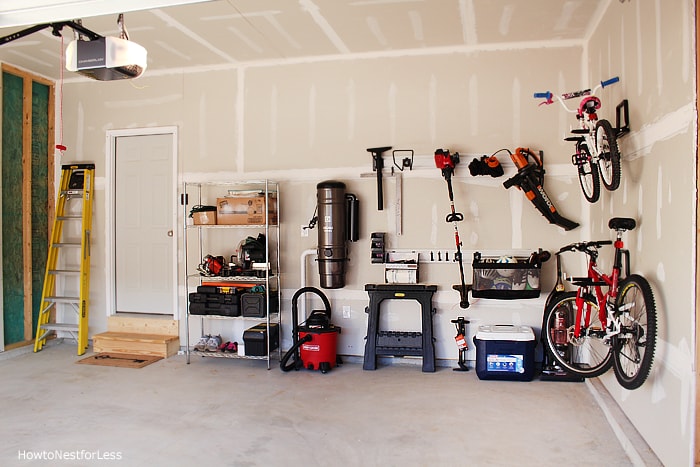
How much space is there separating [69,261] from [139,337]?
1388 millimetres

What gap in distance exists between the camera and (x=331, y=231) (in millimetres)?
4793

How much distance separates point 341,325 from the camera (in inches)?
201

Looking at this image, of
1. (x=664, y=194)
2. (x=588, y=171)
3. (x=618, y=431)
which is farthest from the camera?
(x=588, y=171)

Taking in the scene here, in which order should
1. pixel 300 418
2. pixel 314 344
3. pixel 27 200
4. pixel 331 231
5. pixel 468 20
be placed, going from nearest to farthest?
pixel 300 418
pixel 468 20
pixel 314 344
pixel 331 231
pixel 27 200

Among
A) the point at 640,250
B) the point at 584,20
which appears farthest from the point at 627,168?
the point at 584,20

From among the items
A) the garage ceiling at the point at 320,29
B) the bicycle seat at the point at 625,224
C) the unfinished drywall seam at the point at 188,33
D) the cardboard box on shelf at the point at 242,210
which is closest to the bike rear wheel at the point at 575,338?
the bicycle seat at the point at 625,224

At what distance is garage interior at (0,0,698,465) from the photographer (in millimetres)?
2885

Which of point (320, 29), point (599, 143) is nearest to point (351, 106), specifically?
point (320, 29)

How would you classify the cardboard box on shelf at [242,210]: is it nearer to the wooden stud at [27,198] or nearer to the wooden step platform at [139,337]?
the wooden step platform at [139,337]

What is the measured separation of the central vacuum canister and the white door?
1.77m

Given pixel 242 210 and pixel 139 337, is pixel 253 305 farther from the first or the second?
pixel 139 337

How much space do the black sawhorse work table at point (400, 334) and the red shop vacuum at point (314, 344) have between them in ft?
1.15

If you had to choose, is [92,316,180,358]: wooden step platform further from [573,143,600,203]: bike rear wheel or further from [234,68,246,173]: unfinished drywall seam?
[573,143,600,203]: bike rear wheel

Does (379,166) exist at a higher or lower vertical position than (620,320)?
higher
